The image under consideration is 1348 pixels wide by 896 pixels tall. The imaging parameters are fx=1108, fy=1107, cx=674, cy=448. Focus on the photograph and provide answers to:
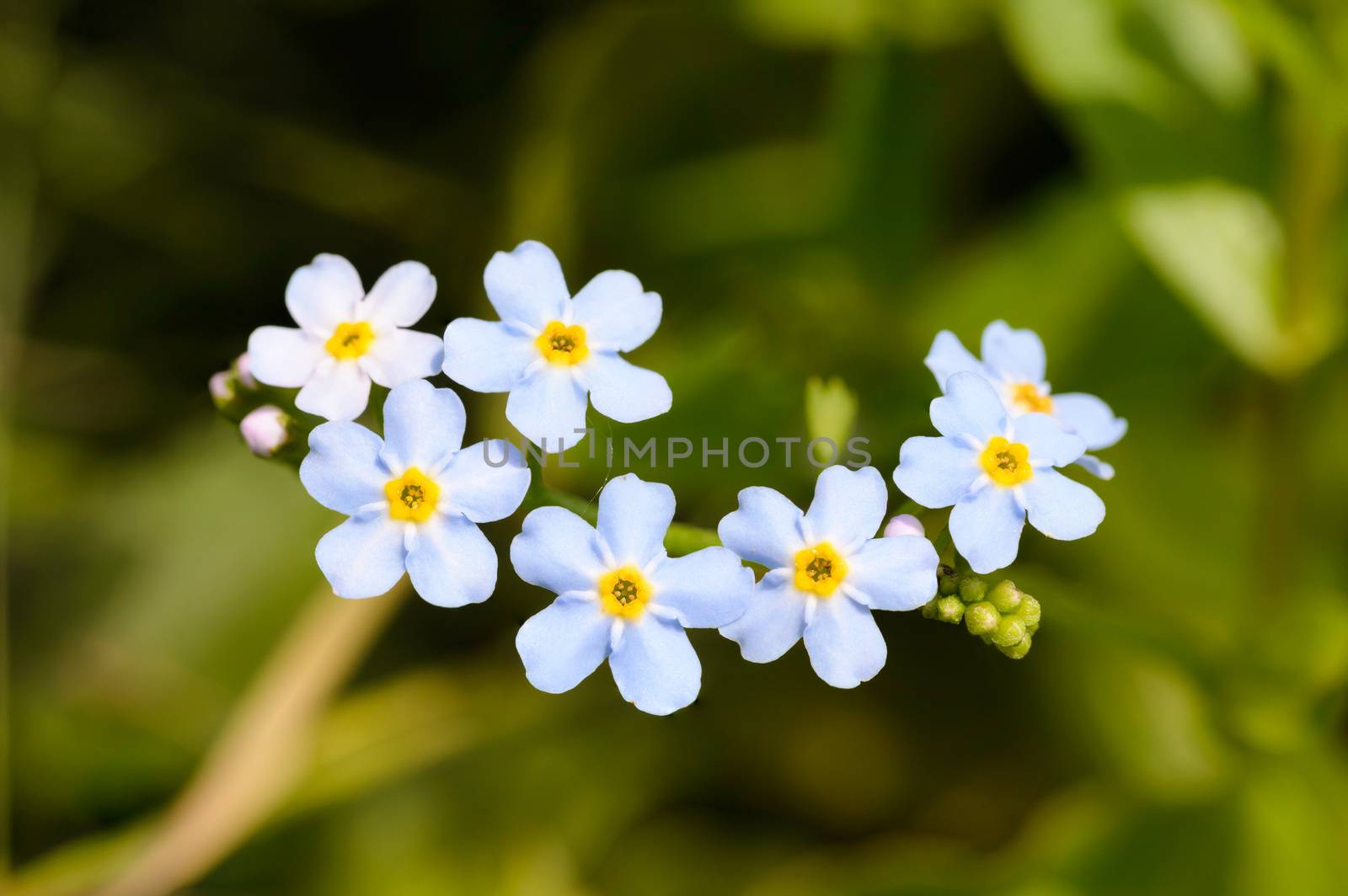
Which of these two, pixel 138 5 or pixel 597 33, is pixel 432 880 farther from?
pixel 138 5

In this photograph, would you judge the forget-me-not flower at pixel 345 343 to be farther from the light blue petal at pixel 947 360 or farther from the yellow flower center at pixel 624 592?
the light blue petal at pixel 947 360

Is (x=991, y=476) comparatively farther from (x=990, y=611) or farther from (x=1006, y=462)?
(x=990, y=611)

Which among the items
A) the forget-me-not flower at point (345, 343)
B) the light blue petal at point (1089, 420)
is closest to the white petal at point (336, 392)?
the forget-me-not flower at point (345, 343)

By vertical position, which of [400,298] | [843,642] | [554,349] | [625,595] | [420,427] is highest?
[400,298]

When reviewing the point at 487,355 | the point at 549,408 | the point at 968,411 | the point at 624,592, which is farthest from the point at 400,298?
the point at 968,411

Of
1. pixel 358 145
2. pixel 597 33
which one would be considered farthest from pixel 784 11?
pixel 358 145

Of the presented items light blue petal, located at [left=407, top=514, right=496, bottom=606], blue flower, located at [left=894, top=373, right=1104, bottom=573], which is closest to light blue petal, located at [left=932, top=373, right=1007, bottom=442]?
blue flower, located at [left=894, top=373, right=1104, bottom=573]
